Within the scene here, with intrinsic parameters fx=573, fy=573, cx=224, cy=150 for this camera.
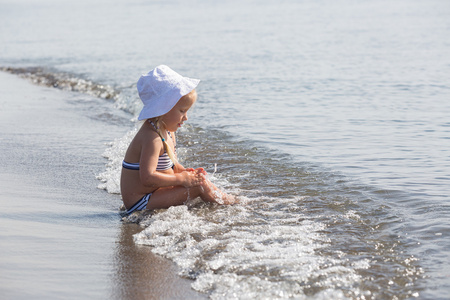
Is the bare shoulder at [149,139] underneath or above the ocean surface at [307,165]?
above

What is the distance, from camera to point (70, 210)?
502 centimetres

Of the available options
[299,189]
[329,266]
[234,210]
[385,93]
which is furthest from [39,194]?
[385,93]

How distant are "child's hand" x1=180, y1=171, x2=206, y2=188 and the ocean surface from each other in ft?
0.77

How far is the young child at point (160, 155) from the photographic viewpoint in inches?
187

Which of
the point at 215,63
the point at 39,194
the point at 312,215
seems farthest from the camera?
the point at 215,63

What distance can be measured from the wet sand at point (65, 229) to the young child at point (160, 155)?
1.18ft

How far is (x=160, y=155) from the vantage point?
495 cm

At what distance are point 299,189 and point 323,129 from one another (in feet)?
9.60

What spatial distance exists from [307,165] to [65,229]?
3.15 metres

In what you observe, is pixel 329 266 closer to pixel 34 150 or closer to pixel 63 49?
pixel 34 150

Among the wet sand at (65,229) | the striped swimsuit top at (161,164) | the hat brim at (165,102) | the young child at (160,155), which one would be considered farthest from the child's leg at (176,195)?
the hat brim at (165,102)

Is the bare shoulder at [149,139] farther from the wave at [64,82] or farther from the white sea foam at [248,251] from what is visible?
the wave at [64,82]

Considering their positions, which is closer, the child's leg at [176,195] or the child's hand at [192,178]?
the child's hand at [192,178]

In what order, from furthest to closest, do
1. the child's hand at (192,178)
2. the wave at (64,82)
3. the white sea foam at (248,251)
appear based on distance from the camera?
the wave at (64,82)
the child's hand at (192,178)
the white sea foam at (248,251)
